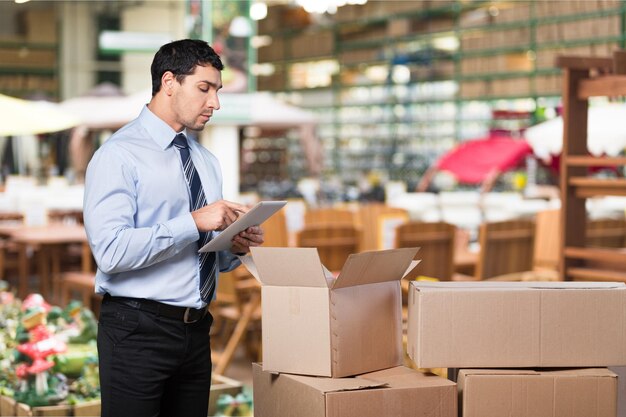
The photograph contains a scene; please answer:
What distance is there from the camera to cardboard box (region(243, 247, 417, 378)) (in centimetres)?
252

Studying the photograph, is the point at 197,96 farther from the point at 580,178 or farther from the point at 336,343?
the point at 580,178

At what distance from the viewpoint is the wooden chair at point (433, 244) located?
19.2 feet

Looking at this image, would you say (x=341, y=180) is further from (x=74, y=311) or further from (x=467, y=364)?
(x=467, y=364)

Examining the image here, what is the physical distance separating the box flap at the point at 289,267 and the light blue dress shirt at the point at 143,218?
161 millimetres

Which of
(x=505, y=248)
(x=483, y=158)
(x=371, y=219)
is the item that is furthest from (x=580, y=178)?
(x=483, y=158)

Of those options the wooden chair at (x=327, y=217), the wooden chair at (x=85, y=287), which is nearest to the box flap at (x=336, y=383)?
the wooden chair at (x=85, y=287)

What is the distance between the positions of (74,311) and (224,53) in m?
6.27

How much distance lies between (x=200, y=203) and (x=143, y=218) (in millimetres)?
179

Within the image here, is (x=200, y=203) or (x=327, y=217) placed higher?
(x=200, y=203)

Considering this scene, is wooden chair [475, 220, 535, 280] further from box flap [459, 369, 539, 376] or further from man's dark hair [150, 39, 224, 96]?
man's dark hair [150, 39, 224, 96]

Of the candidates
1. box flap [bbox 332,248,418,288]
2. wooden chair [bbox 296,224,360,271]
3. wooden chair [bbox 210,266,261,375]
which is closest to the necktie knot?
box flap [bbox 332,248,418,288]

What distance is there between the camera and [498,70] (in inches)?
578

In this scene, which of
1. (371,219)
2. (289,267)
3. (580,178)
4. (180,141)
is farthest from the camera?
(371,219)

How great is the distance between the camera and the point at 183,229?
96.7 inches
